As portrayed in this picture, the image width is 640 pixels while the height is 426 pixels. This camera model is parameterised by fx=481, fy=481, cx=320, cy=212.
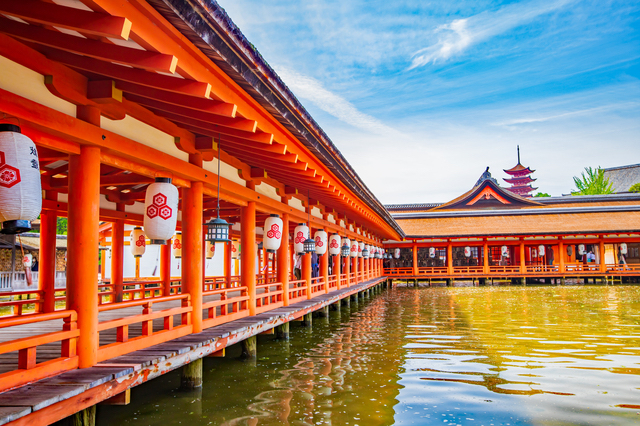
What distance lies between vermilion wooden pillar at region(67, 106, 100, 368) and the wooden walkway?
428mm

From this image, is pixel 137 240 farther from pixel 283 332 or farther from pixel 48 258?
pixel 283 332

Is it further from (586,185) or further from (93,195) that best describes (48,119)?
(586,185)

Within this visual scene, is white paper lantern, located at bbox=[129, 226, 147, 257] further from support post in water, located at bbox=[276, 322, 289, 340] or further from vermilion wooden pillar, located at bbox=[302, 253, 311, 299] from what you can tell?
support post in water, located at bbox=[276, 322, 289, 340]

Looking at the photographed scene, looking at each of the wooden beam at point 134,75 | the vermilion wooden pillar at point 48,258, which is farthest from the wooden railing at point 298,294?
the wooden beam at point 134,75

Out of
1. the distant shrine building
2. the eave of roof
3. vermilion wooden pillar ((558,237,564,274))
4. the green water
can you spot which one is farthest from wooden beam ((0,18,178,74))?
vermilion wooden pillar ((558,237,564,274))

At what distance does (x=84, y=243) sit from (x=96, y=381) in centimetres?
144

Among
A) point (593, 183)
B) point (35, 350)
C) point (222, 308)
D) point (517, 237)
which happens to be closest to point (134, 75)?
point (35, 350)

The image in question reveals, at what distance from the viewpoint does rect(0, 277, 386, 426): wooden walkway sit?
3611 mm

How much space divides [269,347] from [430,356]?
3349 millimetres

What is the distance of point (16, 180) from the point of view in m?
3.96

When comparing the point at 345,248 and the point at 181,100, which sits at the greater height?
the point at 181,100

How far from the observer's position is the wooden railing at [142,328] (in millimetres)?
5105

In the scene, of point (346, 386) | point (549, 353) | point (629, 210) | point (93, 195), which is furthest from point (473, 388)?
point (629, 210)

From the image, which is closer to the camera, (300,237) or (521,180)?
(300,237)
